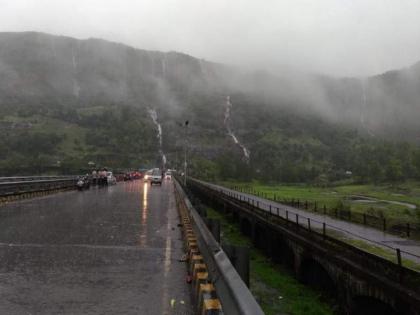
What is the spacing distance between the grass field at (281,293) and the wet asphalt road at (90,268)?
3.83 m

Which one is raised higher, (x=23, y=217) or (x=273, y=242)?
(x=23, y=217)

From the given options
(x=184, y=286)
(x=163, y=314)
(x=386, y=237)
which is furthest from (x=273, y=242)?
(x=163, y=314)

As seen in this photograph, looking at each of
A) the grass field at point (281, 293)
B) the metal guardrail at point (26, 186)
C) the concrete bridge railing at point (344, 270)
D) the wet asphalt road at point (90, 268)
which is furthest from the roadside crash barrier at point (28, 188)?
the concrete bridge railing at point (344, 270)

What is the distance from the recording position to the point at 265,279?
20.8 meters

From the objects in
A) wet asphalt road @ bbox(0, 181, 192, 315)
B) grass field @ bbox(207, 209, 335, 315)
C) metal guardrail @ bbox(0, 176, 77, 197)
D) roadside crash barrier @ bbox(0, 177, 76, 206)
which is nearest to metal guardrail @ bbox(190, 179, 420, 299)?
grass field @ bbox(207, 209, 335, 315)

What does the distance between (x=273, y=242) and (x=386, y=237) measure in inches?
290

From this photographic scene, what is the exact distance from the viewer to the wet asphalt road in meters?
7.64

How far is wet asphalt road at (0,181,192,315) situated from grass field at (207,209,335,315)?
3832 millimetres

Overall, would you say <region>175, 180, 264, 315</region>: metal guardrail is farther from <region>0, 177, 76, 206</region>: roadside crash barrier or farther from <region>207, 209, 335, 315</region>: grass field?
<region>0, 177, 76, 206</region>: roadside crash barrier

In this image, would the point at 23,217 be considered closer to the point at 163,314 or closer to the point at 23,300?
the point at 23,300

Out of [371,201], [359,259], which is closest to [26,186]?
[359,259]

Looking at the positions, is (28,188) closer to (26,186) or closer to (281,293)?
(26,186)

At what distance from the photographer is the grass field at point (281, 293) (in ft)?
53.4

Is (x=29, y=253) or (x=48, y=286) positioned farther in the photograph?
(x=29, y=253)
